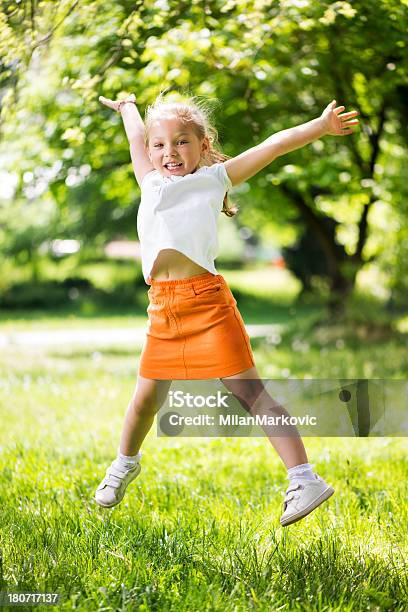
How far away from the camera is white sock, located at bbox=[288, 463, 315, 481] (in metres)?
2.74

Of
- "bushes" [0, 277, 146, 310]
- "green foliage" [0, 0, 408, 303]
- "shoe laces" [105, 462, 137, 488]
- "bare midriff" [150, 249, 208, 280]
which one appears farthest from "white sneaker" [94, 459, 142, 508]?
"bushes" [0, 277, 146, 310]

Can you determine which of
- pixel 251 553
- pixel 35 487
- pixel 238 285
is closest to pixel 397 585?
pixel 251 553

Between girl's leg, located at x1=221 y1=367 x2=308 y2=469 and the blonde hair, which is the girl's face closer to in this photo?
the blonde hair

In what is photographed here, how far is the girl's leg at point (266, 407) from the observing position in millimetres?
2758

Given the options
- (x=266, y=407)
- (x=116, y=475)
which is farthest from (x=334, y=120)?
(x=116, y=475)

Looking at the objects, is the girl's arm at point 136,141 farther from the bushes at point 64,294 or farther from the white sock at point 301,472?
the bushes at point 64,294

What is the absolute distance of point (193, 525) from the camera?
3342 mm

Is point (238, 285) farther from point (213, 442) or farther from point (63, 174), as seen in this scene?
point (213, 442)

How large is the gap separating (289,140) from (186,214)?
416mm

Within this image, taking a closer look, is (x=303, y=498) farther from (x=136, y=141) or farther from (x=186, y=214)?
(x=136, y=141)

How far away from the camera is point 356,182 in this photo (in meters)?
8.27

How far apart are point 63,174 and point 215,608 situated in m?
4.84

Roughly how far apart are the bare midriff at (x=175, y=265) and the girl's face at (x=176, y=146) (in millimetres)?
276

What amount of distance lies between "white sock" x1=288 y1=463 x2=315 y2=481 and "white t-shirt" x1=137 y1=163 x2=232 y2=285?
27.5 inches
